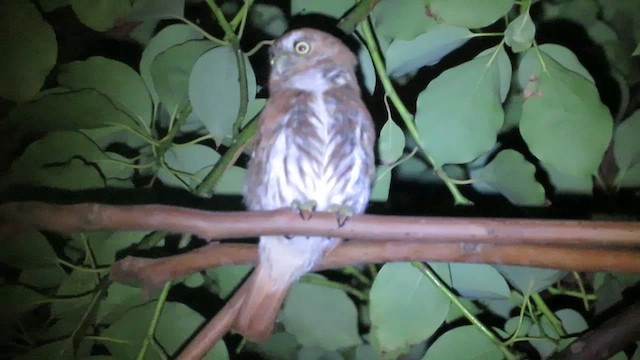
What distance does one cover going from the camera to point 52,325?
108 centimetres

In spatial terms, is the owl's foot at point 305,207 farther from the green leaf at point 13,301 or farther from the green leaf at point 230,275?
the green leaf at point 13,301

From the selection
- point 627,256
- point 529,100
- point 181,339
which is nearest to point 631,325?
point 627,256

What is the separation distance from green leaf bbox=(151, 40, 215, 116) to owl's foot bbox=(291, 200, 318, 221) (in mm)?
245

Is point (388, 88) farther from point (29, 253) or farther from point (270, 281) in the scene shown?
point (29, 253)

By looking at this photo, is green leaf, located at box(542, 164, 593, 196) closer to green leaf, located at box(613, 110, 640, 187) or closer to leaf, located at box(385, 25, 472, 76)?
green leaf, located at box(613, 110, 640, 187)

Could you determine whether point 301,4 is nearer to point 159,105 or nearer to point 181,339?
point 159,105

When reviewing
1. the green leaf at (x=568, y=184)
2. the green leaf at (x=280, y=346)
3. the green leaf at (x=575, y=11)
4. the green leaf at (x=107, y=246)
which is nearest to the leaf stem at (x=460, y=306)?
the green leaf at (x=568, y=184)

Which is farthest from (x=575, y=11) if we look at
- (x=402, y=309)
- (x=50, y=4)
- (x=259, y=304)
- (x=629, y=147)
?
(x=50, y=4)

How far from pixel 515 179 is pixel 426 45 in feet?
0.75

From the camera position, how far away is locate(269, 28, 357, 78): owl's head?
3.34 ft

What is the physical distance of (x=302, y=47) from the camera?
1039mm

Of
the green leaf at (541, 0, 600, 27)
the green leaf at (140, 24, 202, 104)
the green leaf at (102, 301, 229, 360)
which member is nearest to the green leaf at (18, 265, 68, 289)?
the green leaf at (102, 301, 229, 360)

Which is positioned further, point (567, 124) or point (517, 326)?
point (517, 326)

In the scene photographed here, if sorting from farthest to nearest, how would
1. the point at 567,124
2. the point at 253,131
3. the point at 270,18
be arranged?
the point at 270,18 < the point at 253,131 < the point at 567,124
